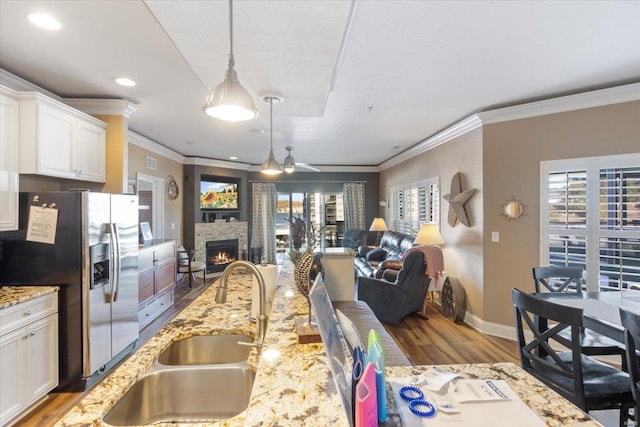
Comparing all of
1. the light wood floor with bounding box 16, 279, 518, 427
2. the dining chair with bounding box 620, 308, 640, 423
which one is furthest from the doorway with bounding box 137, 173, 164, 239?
the dining chair with bounding box 620, 308, 640, 423

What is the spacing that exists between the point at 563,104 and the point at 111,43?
13.1ft

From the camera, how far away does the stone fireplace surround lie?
6.89 metres

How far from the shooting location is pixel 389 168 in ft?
25.1

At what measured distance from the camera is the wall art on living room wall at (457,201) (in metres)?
4.05

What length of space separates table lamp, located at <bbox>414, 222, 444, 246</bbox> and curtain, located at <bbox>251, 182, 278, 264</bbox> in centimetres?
453

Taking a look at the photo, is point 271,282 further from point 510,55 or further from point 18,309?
point 510,55

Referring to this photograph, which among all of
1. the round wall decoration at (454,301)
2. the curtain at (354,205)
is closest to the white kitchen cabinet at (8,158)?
the round wall decoration at (454,301)

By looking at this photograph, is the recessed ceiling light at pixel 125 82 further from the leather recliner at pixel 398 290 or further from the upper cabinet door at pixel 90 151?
the leather recliner at pixel 398 290

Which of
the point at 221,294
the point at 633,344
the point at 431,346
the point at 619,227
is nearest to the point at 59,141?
the point at 221,294

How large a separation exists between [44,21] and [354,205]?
22.9 feet

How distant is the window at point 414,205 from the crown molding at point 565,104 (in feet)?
5.14

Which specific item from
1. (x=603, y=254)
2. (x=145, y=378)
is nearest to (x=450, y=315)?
(x=603, y=254)

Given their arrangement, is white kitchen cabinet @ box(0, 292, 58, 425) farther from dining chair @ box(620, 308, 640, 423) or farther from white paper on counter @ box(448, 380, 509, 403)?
dining chair @ box(620, 308, 640, 423)

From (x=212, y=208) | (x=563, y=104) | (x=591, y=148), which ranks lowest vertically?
(x=212, y=208)
